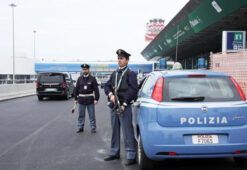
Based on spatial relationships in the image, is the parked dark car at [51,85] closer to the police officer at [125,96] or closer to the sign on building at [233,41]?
the sign on building at [233,41]

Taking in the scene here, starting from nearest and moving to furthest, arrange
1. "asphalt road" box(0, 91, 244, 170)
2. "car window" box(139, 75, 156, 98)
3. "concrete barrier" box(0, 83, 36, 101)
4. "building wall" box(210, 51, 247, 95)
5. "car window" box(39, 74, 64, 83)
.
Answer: "car window" box(139, 75, 156, 98)
"asphalt road" box(0, 91, 244, 170)
"building wall" box(210, 51, 247, 95)
"car window" box(39, 74, 64, 83)
"concrete barrier" box(0, 83, 36, 101)

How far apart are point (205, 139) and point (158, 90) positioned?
0.98 meters

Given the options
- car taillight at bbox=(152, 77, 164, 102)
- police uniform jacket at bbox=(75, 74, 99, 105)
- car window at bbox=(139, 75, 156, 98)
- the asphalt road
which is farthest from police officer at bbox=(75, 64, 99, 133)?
car taillight at bbox=(152, 77, 164, 102)

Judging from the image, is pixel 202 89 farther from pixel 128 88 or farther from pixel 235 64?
pixel 235 64

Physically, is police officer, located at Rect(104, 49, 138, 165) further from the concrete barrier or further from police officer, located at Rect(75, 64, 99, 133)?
the concrete barrier

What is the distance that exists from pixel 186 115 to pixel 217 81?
853 millimetres

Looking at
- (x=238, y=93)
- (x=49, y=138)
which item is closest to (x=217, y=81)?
(x=238, y=93)

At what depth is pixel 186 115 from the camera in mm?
6492

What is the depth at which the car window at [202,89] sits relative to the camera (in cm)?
673

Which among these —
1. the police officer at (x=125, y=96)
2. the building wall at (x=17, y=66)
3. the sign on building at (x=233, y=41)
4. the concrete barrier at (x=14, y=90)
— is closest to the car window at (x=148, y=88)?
the police officer at (x=125, y=96)

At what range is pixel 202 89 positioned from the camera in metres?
6.81

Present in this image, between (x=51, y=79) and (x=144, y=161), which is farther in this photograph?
(x=51, y=79)

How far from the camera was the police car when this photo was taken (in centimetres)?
646

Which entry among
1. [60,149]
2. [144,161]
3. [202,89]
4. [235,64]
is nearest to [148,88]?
[202,89]
